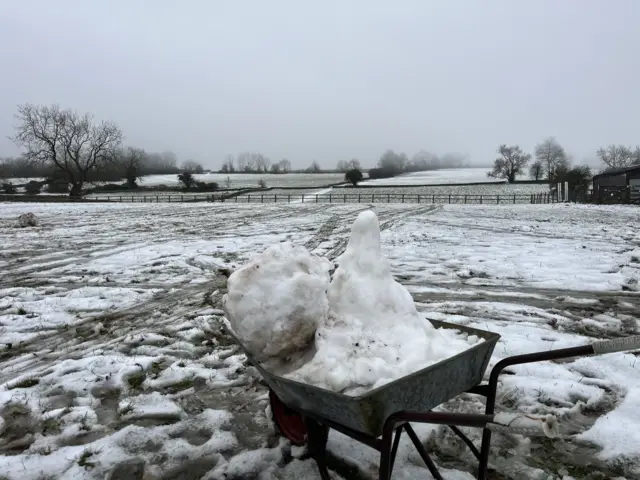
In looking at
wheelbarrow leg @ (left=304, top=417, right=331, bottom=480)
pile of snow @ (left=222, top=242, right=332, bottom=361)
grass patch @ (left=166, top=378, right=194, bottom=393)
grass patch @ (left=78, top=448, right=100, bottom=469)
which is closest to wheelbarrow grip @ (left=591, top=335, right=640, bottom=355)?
pile of snow @ (left=222, top=242, right=332, bottom=361)

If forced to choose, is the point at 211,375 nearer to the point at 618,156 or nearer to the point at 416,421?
the point at 416,421

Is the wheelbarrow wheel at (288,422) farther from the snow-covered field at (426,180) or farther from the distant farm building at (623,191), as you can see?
the snow-covered field at (426,180)

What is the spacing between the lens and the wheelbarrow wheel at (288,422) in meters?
2.95

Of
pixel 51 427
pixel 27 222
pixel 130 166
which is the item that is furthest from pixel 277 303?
pixel 130 166

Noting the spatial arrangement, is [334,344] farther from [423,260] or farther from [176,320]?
[423,260]

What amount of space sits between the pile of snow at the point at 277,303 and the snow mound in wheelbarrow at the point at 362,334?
0.01m

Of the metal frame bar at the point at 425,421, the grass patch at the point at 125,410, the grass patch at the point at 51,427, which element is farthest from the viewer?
the grass patch at the point at 125,410

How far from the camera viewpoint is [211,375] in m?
3.98

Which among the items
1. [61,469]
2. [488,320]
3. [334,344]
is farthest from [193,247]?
[334,344]

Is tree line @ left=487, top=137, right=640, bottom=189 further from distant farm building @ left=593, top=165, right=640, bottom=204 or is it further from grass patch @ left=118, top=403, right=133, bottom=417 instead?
grass patch @ left=118, top=403, right=133, bottom=417

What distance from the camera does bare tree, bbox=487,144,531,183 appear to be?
84875mm

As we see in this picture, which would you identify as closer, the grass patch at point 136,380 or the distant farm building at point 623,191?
the grass patch at point 136,380

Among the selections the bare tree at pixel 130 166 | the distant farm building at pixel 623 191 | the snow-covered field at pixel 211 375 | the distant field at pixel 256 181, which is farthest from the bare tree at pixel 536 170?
the snow-covered field at pixel 211 375

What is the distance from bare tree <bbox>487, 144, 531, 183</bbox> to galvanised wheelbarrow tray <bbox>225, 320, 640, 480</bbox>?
89589mm
